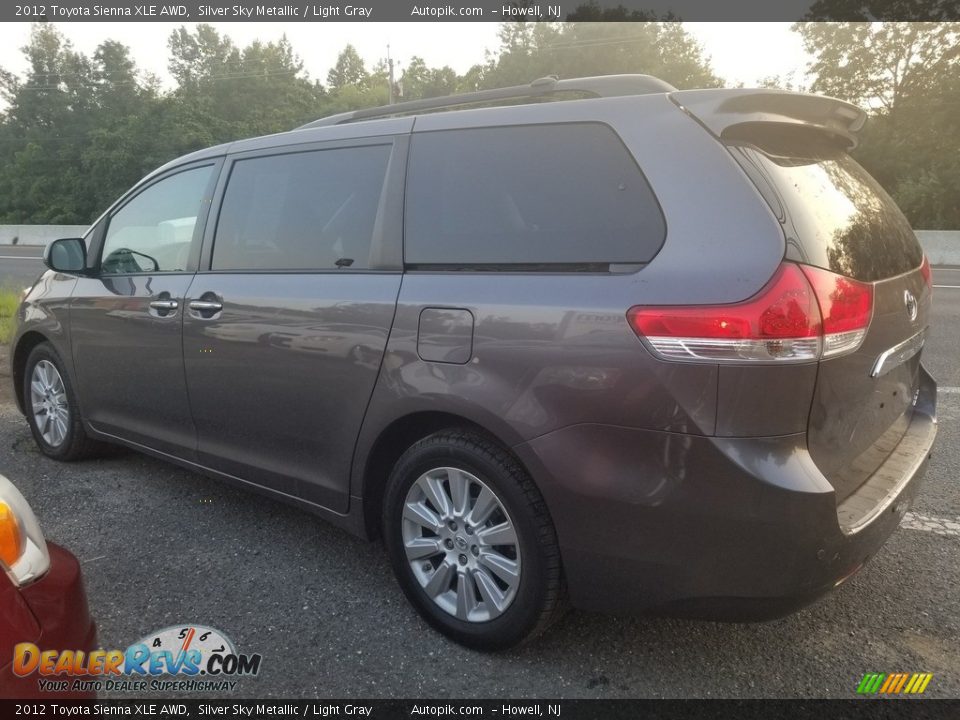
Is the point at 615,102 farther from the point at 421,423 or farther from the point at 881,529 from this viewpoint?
the point at 881,529

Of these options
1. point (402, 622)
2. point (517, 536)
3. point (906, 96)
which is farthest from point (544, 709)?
point (906, 96)

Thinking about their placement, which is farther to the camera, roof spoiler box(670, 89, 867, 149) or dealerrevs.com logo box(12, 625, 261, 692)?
dealerrevs.com logo box(12, 625, 261, 692)

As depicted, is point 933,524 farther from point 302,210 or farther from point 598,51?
point 598,51

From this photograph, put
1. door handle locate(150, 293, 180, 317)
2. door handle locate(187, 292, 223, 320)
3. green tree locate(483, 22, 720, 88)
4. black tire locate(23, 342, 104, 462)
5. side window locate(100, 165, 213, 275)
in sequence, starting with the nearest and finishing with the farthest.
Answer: door handle locate(187, 292, 223, 320), door handle locate(150, 293, 180, 317), side window locate(100, 165, 213, 275), black tire locate(23, 342, 104, 462), green tree locate(483, 22, 720, 88)

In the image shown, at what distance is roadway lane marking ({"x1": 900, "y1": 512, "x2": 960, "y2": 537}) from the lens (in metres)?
3.24

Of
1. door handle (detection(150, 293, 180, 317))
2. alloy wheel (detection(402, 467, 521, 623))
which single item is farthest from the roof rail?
alloy wheel (detection(402, 467, 521, 623))

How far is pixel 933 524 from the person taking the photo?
10.9 ft

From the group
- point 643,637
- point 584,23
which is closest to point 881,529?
point 643,637

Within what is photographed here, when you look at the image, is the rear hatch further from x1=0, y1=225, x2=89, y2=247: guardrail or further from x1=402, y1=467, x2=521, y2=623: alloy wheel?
x1=0, y1=225, x2=89, y2=247: guardrail

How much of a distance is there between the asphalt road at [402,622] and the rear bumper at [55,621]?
635 millimetres

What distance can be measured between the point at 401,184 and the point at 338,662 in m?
1.71

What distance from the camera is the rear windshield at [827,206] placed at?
6.57 ft

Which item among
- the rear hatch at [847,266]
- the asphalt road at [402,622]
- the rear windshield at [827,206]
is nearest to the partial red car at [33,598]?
the asphalt road at [402,622]

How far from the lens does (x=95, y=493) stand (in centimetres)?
384
